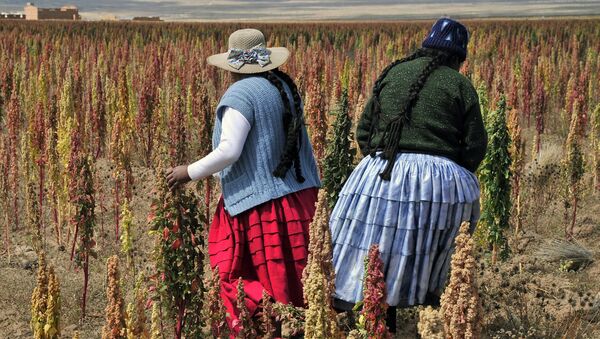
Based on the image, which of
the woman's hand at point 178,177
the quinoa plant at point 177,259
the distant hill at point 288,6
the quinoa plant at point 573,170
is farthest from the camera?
the distant hill at point 288,6

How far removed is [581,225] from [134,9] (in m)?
130

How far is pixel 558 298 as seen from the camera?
4.20 meters

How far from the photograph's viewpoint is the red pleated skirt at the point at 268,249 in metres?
3.19

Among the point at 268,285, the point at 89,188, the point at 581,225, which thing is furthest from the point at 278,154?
the point at 581,225

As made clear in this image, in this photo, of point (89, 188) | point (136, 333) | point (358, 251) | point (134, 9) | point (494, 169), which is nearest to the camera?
point (136, 333)

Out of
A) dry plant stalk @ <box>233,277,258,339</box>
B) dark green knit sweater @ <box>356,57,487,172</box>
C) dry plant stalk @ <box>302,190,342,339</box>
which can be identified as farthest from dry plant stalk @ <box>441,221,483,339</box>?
dark green knit sweater @ <box>356,57,487,172</box>

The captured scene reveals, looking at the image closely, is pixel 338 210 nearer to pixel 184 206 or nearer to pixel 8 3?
pixel 184 206

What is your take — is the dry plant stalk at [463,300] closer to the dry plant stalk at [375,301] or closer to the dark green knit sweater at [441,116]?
the dry plant stalk at [375,301]

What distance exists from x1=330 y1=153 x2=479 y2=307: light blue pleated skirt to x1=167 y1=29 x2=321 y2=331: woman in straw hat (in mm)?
197

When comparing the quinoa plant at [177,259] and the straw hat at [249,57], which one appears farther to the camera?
the straw hat at [249,57]

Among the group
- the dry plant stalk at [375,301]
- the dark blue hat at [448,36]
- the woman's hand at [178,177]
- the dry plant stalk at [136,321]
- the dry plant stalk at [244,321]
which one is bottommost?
the dry plant stalk at [244,321]

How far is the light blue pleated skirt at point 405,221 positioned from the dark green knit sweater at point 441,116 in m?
0.05

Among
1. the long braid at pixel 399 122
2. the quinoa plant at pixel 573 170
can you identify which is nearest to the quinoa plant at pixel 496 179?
the quinoa plant at pixel 573 170

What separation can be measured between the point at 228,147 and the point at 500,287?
6.41 feet
